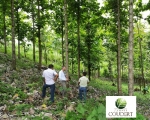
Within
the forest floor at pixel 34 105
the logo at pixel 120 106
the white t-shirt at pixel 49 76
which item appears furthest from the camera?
the white t-shirt at pixel 49 76

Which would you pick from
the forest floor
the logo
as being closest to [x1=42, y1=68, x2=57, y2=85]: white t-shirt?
the forest floor

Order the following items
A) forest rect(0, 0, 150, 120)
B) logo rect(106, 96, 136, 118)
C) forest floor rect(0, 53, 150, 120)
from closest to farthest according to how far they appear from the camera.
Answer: logo rect(106, 96, 136, 118), forest floor rect(0, 53, 150, 120), forest rect(0, 0, 150, 120)

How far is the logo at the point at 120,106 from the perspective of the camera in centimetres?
564

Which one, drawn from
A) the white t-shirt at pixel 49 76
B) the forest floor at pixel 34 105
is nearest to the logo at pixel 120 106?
the forest floor at pixel 34 105

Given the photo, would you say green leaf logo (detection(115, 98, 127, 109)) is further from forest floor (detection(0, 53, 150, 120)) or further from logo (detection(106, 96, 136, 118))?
forest floor (detection(0, 53, 150, 120))

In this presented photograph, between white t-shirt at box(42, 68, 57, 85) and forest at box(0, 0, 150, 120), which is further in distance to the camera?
white t-shirt at box(42, 68, 57, 85)

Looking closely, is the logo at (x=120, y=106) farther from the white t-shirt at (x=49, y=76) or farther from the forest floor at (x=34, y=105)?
the white t-shirt at (x=49, y=76)

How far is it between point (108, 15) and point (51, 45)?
30634 mm

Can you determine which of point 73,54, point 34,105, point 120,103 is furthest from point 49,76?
point 73,54

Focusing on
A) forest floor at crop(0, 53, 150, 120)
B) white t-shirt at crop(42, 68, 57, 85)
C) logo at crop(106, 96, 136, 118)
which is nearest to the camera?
logo at crop(106, 96, 136, 118)

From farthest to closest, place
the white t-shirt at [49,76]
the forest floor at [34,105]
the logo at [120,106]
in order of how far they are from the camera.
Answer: the white t-shirt at [49,76] < the forest floor at [34,105] < the logo at [120,106]

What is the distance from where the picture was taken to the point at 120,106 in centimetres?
564

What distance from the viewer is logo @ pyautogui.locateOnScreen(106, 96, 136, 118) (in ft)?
18.5

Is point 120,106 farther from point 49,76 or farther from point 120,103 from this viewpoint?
point 49,76
